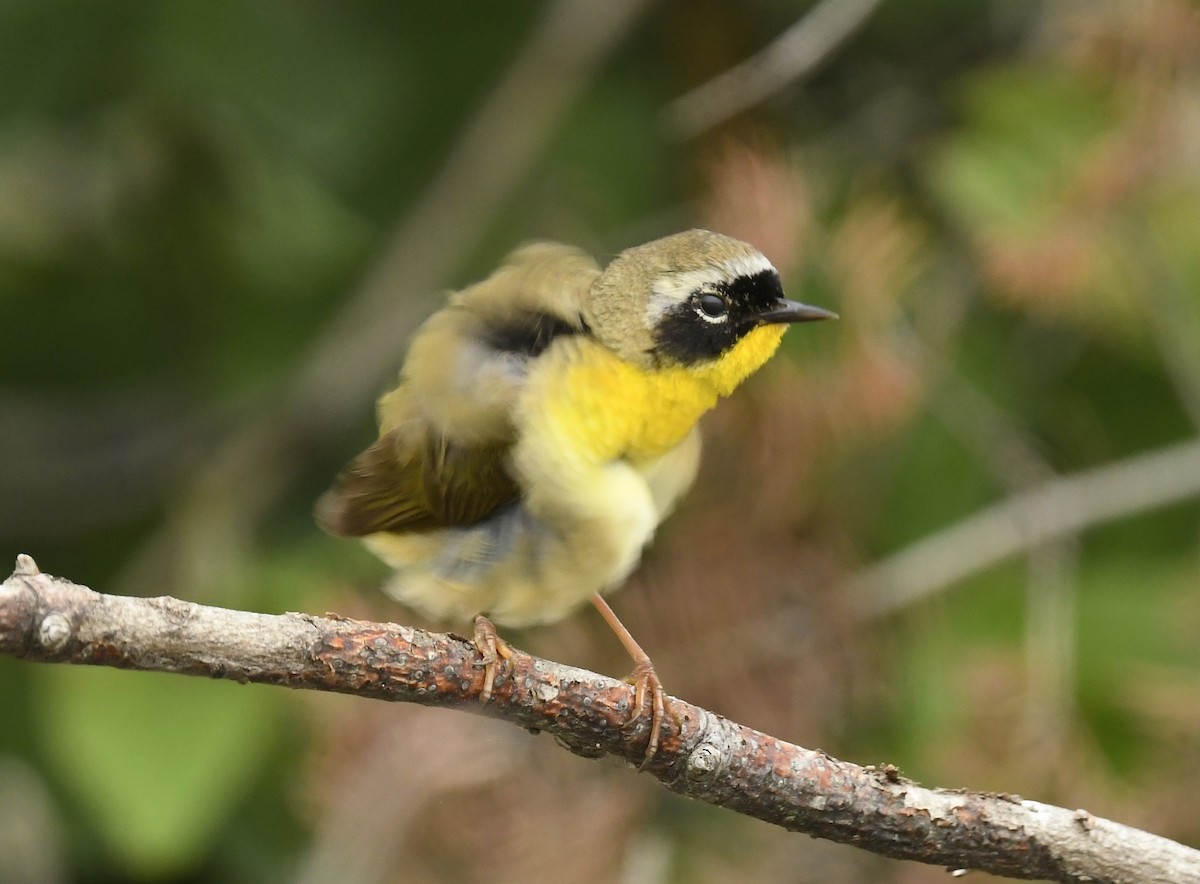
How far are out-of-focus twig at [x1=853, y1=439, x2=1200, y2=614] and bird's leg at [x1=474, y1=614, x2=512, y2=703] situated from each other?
112 cm

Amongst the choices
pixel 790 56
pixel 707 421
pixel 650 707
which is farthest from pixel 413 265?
pixel 650 707

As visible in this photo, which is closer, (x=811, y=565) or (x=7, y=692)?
(x=811, y=565)

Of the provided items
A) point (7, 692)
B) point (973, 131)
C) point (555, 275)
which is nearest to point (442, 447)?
point (555, 275)

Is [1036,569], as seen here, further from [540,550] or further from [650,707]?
[650,707]

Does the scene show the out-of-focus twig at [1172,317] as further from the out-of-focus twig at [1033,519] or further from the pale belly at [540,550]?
the pale belly at [540,550]

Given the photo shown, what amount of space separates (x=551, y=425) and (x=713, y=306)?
269 millimetres

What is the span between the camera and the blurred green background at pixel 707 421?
2.29 m

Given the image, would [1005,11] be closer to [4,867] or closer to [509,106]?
[509,106]

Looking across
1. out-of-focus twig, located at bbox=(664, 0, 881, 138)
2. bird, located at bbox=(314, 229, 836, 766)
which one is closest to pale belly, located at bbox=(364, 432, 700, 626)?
bird, located at bbox=(314, 229, 836, 766)

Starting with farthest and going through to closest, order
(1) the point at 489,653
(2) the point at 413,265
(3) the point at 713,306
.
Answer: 1. (2) the point at 413,265
2. (3) the point at 713,306
3. (1) the point at 489,653

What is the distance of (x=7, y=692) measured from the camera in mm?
2797

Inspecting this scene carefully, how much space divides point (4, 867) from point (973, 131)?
248 centimetres

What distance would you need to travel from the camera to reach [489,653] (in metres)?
1.35

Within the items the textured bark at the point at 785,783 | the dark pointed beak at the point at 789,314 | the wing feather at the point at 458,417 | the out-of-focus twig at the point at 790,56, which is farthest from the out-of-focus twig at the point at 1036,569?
the wing feather at the point at 458,417
